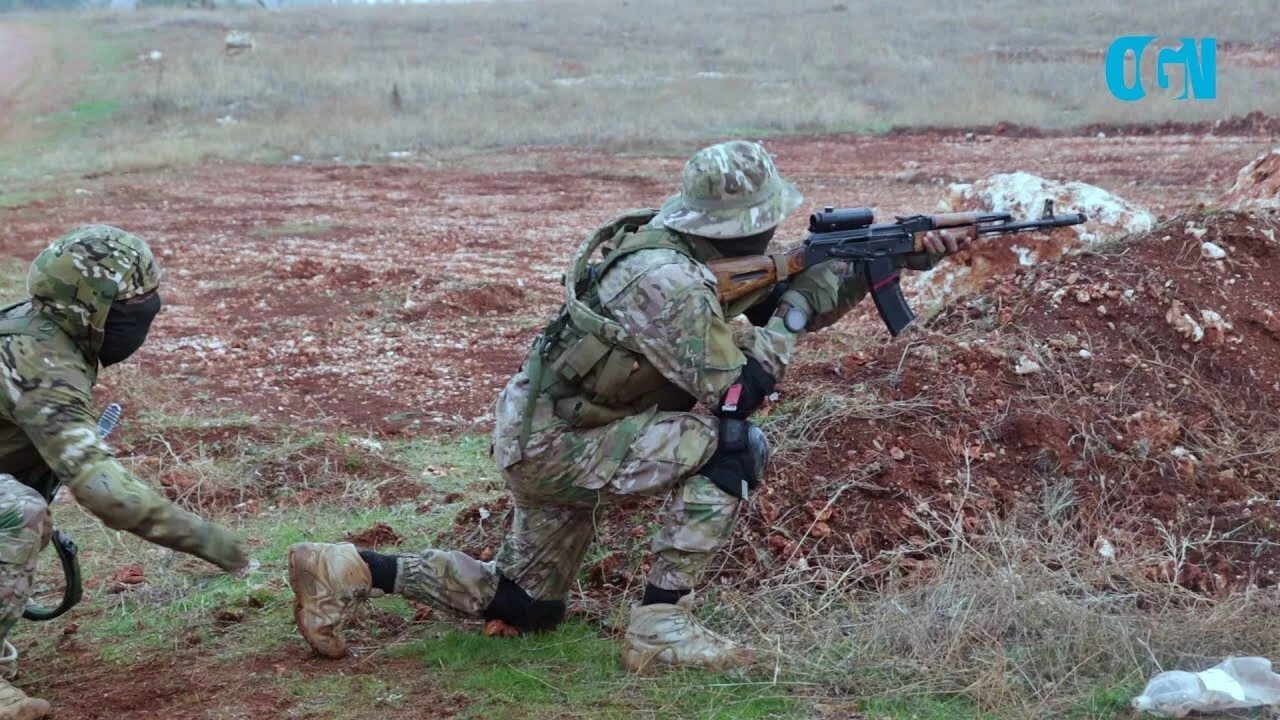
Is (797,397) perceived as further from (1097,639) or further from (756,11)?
(756,11)

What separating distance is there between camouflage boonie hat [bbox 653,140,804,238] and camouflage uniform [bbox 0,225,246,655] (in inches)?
64.1

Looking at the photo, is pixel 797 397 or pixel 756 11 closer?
pixel 797 397

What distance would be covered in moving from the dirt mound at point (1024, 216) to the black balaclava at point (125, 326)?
16.6 ft

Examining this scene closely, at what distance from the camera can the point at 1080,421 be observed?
184 inches

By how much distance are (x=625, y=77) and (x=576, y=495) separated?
25.3m

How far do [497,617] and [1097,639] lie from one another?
184 cm

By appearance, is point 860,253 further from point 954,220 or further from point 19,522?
point 19,522

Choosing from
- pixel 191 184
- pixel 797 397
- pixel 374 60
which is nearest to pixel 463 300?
pixel 797 397

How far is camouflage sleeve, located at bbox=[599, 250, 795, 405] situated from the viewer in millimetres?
3635

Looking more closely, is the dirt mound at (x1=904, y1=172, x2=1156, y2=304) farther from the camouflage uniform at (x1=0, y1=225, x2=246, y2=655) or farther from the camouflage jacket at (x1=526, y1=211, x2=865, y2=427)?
the camouflage uniform at (x1=0, y1=225, x2=246, y2=655)

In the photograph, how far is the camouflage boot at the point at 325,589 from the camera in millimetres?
3928

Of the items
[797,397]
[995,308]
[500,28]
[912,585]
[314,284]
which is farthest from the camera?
[500,28]

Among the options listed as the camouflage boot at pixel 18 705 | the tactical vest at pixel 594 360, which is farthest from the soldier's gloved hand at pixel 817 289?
the camouflage boot at pixel 18 705

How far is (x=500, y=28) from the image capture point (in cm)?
3984
